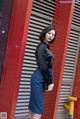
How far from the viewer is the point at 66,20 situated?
6.11 metres

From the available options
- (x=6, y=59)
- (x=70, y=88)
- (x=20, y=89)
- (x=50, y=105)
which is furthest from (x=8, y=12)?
(x=70, y=88)

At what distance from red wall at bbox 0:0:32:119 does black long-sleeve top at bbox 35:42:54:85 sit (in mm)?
502

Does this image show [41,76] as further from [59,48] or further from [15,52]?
[59,48]

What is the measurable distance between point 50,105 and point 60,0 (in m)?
2.12

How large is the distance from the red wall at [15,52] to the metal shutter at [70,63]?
Answer: 2.04 m

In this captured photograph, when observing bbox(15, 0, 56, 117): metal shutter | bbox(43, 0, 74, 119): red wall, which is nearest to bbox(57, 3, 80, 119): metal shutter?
bbox(43, 0, 74, 119): red wall

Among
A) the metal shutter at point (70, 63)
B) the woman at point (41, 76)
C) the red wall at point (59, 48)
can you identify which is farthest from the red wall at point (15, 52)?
the metal shutter at point (70, 63)

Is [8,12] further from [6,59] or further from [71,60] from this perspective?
[71,60]

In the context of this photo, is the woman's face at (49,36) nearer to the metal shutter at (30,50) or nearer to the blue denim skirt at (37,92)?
the blue denim skirt at (37,92)

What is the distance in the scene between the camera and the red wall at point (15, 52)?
16.6 ft

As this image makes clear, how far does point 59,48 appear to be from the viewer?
244 inches

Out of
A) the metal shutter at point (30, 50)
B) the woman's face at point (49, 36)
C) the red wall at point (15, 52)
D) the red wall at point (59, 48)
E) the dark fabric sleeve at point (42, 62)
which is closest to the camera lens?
the dark fabric sleeve at point (42, 62)

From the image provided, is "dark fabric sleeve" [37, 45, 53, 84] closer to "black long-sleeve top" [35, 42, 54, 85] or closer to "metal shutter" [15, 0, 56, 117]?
"black long-sleeve top" [35, 42, 54, 85]

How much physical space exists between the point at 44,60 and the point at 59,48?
1610mm
